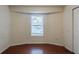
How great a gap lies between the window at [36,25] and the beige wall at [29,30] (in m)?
0.24

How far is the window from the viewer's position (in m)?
7.36

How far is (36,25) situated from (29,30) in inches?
20.1

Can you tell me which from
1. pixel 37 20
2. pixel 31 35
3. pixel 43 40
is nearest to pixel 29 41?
pixel 31 35

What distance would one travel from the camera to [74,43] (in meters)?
4.59

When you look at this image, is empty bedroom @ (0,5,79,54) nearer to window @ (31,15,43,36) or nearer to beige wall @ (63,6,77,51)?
window @ (31,15,43,36)

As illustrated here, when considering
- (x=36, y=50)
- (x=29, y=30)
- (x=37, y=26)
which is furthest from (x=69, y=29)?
(x=29, y=30)

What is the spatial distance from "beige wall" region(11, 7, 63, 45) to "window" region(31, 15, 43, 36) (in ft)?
0.80

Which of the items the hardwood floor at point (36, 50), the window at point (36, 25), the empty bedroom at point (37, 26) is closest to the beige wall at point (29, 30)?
the empty bedroom at point (37, 26)

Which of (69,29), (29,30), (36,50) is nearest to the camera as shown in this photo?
(69,29)

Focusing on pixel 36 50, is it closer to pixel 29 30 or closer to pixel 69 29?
pixel 69 29

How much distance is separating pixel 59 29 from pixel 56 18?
64 cm

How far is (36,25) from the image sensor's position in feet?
24.1

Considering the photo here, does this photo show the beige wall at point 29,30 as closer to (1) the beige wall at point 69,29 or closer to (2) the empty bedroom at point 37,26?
(2) the empty bedroom at point 37,26
